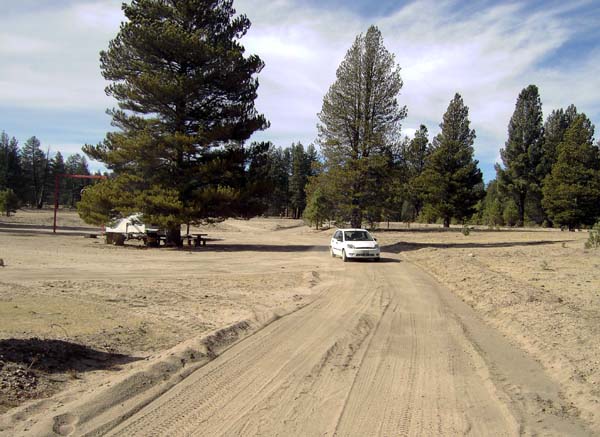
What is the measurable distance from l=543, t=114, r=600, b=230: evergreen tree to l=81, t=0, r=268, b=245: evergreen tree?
3621 centimetres

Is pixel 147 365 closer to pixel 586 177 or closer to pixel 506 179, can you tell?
pixel 586 177

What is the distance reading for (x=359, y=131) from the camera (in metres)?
37.0

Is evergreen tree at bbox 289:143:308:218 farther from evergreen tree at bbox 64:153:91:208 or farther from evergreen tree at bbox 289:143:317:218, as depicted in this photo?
evergreen tree at bbox 64:153:91:208

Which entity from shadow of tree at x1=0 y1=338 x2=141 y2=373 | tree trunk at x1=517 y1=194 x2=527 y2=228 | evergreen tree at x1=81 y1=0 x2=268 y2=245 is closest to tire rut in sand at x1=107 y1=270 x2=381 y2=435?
shadow of tree at x1=0 y1=338 x2=141 y2=373

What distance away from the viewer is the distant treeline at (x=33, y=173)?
85.2m

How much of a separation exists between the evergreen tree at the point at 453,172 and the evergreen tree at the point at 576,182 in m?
9.50

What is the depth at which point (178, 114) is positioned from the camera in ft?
99.4

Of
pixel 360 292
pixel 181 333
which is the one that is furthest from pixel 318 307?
pixel 181 333

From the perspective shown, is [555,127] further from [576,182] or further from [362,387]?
[362,387]

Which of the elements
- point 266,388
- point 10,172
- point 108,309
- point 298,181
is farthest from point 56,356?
point 298,181

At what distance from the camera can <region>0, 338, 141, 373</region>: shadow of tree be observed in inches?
234

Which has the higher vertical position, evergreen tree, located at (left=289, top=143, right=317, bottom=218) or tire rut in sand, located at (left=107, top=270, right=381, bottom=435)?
evergreen tree, located at (left=289, top=143, right=317, bottom=218)

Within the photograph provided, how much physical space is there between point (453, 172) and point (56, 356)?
59053mm

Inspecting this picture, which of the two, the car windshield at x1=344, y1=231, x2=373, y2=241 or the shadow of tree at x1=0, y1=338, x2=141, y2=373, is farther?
the car windshield at x1=344, y1=231, x2=373, y2=241
